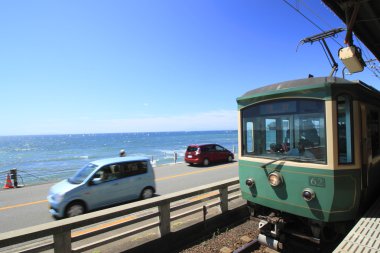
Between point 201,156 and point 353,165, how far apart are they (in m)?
16.2

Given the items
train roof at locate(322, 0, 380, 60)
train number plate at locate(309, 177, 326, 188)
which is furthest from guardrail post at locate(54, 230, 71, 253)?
train roof at locate(322, 0, 380, 60)

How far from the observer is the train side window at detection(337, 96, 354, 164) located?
4.22 m

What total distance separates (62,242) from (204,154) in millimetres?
16837

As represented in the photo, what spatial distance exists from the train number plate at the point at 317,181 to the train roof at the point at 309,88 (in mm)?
1308

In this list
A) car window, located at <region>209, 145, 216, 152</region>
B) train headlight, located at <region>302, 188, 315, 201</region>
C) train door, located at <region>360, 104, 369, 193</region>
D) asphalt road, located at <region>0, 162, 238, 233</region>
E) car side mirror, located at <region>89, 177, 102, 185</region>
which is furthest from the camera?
car window, located at <region>209, 145, 216, 152</region>

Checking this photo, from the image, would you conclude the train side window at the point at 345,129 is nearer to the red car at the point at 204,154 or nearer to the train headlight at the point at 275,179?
the train headlight at the point at 275,179

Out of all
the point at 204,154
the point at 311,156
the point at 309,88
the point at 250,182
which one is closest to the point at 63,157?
the point at 204,154

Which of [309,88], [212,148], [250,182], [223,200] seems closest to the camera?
[309,88]

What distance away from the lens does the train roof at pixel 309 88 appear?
13.9 ft

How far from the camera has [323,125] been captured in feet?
14.0

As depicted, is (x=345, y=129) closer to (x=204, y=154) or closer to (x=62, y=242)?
(x=62, y=242)

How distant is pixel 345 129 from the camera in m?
4.28

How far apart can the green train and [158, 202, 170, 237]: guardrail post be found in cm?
165

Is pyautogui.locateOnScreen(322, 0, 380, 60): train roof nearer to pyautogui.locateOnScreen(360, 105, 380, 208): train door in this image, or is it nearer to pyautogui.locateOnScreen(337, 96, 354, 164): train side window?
pyautogui.locateOnScreen(360, 105, 380, 208): train door
